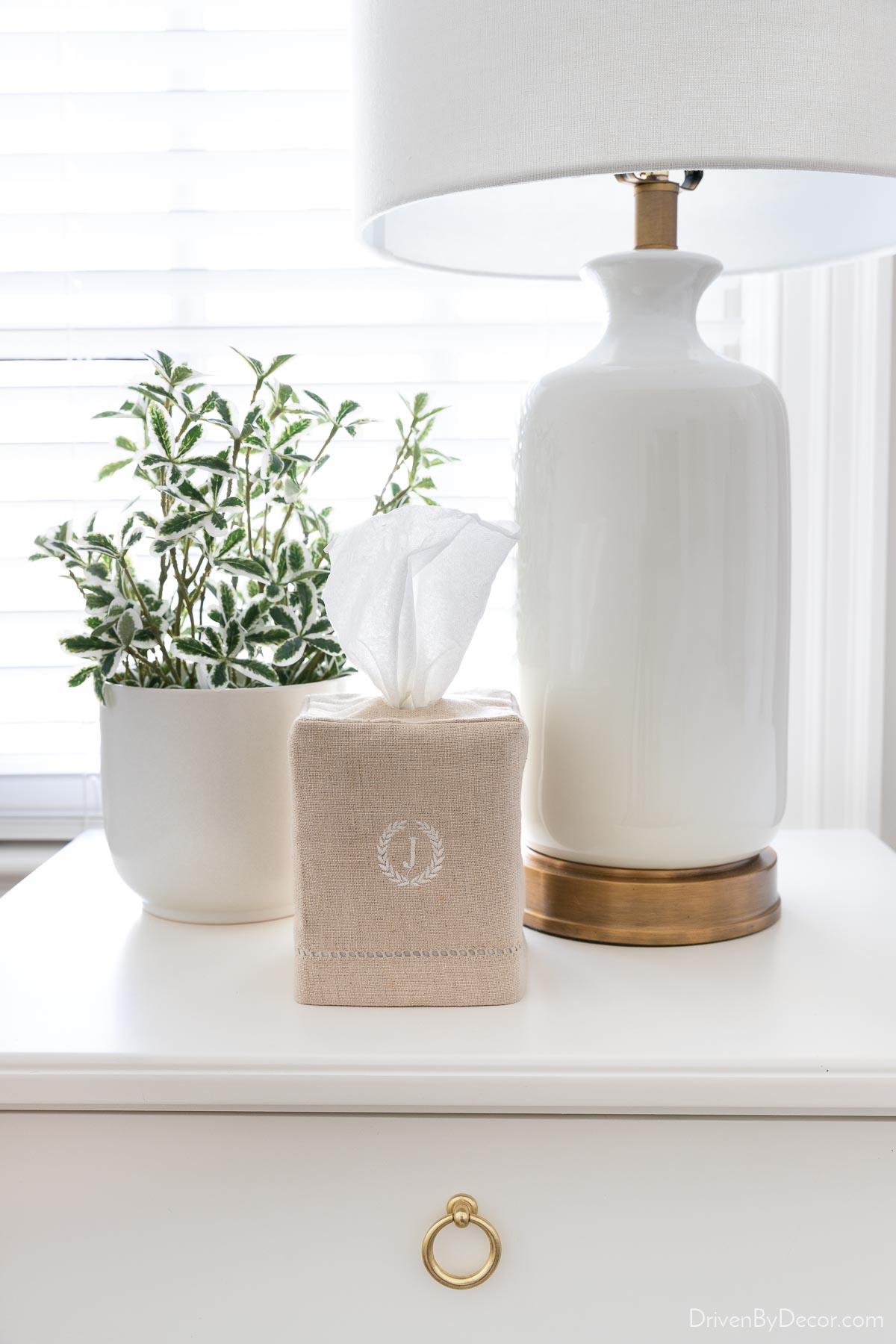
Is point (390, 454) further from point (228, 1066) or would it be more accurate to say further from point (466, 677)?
point (228, 1066)

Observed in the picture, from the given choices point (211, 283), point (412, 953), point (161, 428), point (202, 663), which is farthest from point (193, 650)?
point (211, 283)

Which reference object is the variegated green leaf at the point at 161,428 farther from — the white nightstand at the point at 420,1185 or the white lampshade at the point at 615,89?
the white nightstand at the point at 420,1185

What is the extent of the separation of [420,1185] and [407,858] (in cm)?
19

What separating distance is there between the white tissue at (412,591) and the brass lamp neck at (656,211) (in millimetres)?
268

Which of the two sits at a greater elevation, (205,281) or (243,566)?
(205,281)

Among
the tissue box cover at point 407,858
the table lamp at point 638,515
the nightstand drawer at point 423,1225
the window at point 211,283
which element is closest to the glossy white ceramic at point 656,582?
the table lamp at point 638,515

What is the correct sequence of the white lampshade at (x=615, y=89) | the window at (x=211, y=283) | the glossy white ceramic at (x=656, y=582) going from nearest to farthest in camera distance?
the white lampshade at (x=615, y=89) → the glossy white ceramic at (x=656, y=582) → the window at (x=211, y=283)

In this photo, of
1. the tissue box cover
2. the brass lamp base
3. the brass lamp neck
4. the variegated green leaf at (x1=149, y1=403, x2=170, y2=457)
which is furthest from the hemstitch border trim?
the brass lamp neck

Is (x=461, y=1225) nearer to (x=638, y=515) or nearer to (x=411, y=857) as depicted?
(x=411, y=857)

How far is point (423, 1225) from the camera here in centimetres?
63

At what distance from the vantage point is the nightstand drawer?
0.62 metres

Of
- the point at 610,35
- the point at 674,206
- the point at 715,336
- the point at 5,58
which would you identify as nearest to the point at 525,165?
the point at 610,35

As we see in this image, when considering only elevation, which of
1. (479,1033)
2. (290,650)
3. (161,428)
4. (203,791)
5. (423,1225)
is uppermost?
(161,428)

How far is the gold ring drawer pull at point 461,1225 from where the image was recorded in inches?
24.2
